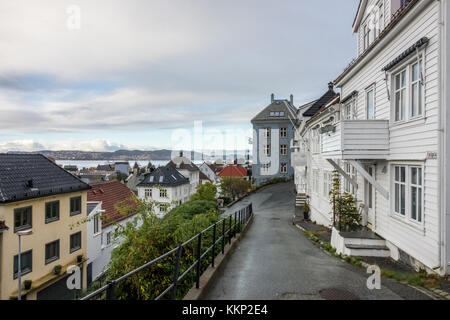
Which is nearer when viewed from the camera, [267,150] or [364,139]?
[364,139]

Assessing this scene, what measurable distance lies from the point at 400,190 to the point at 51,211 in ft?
70.8

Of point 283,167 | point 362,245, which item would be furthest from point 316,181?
point 283,167

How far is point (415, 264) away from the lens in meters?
7.57

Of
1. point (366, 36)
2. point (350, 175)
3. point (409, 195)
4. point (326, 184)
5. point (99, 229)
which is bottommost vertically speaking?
point (99, 229)

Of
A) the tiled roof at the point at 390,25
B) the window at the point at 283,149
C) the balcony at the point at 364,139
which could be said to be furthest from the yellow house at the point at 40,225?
the window at the point at 283,149

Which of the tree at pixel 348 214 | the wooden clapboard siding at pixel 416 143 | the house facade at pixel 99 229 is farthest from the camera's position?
the house facade at pixel 99 229

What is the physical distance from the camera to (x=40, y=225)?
2042 cm

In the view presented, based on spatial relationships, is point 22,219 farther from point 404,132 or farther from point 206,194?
point 206,194

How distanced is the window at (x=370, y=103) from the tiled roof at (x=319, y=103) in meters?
12.7

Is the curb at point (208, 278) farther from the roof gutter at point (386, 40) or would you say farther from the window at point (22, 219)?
the window at point (22, 219)

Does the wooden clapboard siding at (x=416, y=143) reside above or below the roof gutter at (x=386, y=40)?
below

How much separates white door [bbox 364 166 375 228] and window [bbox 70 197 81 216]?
21.2 m

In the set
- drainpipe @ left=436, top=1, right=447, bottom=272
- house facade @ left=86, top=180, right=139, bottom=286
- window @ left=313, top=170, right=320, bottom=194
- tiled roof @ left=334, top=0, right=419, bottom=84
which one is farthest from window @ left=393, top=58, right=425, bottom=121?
house facade @ left=86, top=180, right=139, bottom=286

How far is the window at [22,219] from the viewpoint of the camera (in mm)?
18797
